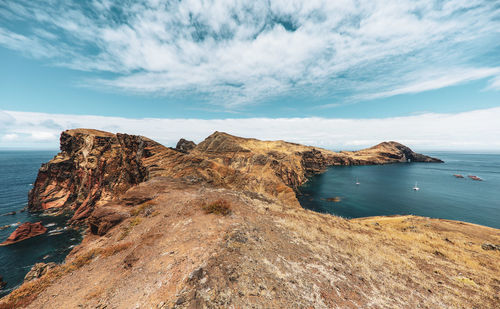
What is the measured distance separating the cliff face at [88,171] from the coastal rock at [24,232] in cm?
507

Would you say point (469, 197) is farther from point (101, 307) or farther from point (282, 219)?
point (101, 307)

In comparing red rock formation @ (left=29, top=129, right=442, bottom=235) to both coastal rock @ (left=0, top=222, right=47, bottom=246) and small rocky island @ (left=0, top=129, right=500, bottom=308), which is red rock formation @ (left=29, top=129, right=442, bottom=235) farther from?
small rocky island @ (left=0, top=129, right=500, bottom=308)

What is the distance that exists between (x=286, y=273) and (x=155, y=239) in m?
8.08

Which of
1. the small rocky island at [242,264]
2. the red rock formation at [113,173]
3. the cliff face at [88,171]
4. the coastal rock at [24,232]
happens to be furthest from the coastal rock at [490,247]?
the coastal rock at [24,232]

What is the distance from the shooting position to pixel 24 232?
29422mm

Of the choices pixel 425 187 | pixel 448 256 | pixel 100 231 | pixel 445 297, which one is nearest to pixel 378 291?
pixel 445 297

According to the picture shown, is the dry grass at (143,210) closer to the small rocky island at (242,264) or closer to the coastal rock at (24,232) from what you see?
the small rocky island at (242,264)

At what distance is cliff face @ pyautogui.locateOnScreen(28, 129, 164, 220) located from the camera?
3575 cm

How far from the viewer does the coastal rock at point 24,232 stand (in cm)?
2827

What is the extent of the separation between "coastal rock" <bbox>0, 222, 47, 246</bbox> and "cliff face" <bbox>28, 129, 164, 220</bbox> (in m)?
5.07

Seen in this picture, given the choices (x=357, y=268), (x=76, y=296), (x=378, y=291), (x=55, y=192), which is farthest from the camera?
(x=55, y=192)

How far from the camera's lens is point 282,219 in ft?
50.4

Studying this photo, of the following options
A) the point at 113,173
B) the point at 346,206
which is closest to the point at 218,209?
the point at 113,173

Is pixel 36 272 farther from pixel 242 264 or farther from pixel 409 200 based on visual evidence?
pixel 409 200
